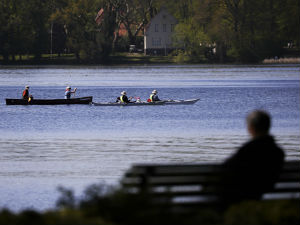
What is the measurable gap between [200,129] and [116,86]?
52.7 meters

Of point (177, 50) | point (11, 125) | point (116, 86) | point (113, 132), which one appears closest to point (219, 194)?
point (113, 132)

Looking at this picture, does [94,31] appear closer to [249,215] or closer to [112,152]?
[112,152]

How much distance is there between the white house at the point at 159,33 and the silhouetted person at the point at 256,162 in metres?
135

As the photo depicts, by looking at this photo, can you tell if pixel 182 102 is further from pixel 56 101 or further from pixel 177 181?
pixel 177 181

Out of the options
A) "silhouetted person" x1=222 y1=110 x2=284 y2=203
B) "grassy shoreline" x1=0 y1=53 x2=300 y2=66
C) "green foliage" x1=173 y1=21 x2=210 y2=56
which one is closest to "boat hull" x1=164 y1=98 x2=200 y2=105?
"silhouetted person" x1=222 y1=110 x2=284 y2=203

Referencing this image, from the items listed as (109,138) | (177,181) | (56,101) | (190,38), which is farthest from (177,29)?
(177,181)

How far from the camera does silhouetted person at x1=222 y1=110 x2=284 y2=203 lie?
8250mm

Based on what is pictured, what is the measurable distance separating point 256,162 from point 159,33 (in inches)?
5462

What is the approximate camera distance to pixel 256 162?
333 inches

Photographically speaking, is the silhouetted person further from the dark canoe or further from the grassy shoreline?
the grassy shoreline

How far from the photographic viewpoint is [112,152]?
2828 cm

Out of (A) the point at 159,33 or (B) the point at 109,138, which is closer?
(B) the point at 109,138

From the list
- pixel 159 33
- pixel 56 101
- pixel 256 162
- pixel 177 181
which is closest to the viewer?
pixel 177 181

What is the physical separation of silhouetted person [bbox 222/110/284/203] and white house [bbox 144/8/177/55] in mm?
135499
